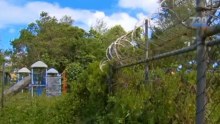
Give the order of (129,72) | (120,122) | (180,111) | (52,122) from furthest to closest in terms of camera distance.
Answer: (52,122)
(129,72)
(120,122)
(180,111)

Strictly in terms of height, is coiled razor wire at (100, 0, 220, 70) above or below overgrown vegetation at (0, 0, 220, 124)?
above

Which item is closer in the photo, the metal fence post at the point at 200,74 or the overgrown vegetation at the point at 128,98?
the metal fence post at the point at 200,74

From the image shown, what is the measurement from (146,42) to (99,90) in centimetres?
272

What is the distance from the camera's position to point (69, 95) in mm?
9375

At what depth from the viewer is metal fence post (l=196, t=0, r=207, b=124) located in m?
2.79

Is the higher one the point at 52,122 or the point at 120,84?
the point at 120,84

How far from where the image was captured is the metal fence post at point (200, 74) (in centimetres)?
279

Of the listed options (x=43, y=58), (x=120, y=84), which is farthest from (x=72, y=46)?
(x=120, y=84)

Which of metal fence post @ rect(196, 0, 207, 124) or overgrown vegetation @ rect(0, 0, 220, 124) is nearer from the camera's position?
metal fence post @ rect(196, 0, 207, 124)

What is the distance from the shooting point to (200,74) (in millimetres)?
2846

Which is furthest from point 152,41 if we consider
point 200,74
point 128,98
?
point 200,74

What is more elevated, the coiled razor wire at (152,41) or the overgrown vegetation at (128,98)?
the coiled razor wire at (152,41)

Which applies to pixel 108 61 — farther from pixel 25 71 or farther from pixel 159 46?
pixel 25 71

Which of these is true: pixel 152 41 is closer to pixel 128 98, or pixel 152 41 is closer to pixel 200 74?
pixel 128 98
